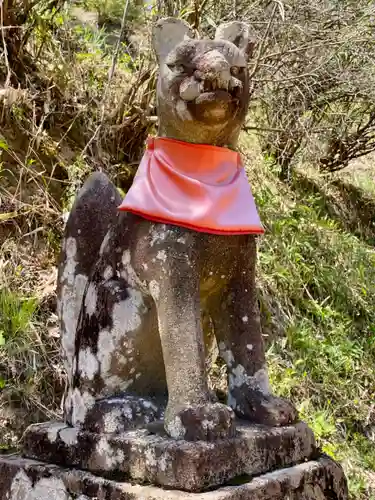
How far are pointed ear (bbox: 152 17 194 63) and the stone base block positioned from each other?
1.08 m

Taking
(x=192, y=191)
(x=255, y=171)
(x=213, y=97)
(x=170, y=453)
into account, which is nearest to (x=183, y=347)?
(x=170, y=453)

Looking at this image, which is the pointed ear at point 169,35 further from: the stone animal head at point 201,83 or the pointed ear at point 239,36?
the pointed ear at point 239,36

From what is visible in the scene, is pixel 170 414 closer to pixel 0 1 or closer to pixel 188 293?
pixel 188 293

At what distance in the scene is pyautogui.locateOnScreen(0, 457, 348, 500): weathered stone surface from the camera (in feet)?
5.51

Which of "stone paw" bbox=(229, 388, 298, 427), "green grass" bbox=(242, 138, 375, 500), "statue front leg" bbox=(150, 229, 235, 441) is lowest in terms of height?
"green grass" bbox=(242, 138, 375, 500)

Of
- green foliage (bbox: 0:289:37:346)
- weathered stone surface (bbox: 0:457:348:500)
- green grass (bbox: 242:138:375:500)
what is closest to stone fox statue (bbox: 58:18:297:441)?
weathered stone surface (bbox: 0:457:348:500)

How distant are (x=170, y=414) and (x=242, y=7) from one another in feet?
11.8

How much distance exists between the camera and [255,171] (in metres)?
5.38

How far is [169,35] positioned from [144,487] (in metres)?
1.26

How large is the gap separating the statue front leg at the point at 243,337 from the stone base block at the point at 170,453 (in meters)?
0.10

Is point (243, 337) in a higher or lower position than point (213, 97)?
lower

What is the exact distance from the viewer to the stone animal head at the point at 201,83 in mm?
1871

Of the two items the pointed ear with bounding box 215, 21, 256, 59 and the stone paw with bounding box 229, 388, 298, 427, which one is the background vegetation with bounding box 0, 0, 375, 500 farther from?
the pointed ear with bounding box 215, 21, 256, 59

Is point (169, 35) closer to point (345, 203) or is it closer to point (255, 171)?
point (255, 171)
